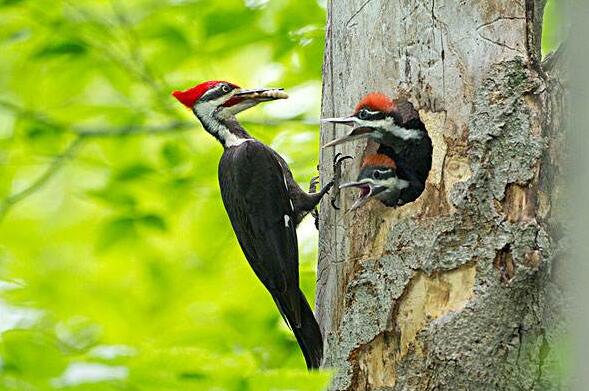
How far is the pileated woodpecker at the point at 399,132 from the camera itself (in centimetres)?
260

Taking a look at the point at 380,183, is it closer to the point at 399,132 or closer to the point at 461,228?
the point at 399,132

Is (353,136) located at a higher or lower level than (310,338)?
higher

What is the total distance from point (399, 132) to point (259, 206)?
0.81 meters

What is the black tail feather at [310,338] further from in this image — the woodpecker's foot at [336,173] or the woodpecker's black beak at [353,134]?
the woodpecker's black beak at [353,134]

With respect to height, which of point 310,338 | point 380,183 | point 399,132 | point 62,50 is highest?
point 62,50

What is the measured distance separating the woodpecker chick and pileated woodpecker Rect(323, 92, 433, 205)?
0.09 feet

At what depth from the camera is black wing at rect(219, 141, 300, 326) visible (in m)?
3.19

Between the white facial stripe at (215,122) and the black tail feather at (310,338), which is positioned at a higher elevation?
the white facial stripe at (215,122)

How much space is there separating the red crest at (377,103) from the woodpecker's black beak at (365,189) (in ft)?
0.71

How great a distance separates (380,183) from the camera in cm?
261

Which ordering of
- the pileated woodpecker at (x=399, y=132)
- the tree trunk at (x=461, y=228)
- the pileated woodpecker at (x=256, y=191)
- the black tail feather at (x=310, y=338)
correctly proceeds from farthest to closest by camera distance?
the pileated woodpecker at (x=256, y=191)
the black tail feather at (x=310, y=338)
the pileated woodpecker at (x=399, y=132)
the tree trunk at (x=461, y=228)

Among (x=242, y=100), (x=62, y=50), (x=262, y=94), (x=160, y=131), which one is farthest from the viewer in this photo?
(x=160, y=131)

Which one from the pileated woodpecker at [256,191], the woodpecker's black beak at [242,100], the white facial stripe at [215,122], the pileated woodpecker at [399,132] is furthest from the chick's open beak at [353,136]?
the white facial stripe at [215,122]

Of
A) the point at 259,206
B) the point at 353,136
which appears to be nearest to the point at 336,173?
the point at 353,136
